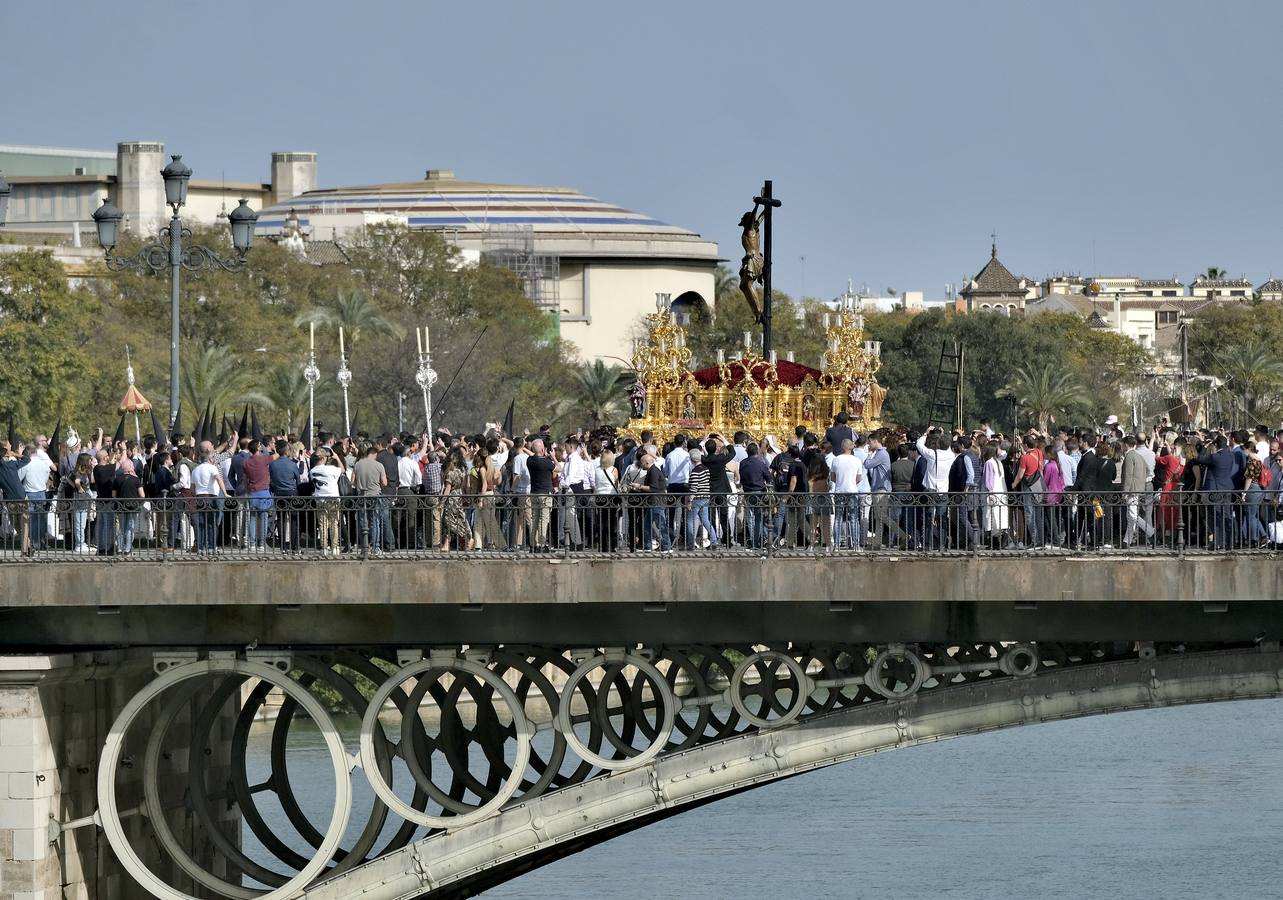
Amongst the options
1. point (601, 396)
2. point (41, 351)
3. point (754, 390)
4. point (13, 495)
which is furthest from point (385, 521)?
point (601, 396)

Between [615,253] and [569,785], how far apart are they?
98.1 metres

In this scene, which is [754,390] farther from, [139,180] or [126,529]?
[139,180]

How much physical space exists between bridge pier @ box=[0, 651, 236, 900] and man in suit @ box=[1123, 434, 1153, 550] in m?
9.37

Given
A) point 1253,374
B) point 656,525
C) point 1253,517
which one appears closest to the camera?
point 1253,517

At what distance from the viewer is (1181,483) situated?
2344 centimetres

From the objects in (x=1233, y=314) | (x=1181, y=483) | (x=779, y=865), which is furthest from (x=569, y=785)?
(x=1233, y=314)

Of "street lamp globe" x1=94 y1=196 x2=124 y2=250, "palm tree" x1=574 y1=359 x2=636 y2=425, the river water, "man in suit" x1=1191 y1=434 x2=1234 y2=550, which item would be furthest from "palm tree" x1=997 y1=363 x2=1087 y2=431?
"man in suit" x1=1191 y1=434 x2=1234 y2=550

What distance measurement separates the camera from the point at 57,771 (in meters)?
Result: 23.1

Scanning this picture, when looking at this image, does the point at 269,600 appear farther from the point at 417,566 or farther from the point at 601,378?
the point at 601,378

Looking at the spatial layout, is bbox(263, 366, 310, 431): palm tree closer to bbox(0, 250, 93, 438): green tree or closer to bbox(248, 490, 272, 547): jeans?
bbox(0, 250, 93, 438): green tree

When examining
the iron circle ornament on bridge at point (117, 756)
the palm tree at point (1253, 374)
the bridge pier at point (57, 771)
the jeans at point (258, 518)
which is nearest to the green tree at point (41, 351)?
the bridge pier at point (57, 771)

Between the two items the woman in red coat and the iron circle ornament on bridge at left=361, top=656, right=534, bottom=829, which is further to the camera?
the iron circle ornament on bridge at left=361, top=656, right=534, bottom=829

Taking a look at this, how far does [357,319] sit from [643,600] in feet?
187

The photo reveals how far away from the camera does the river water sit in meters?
35.0
